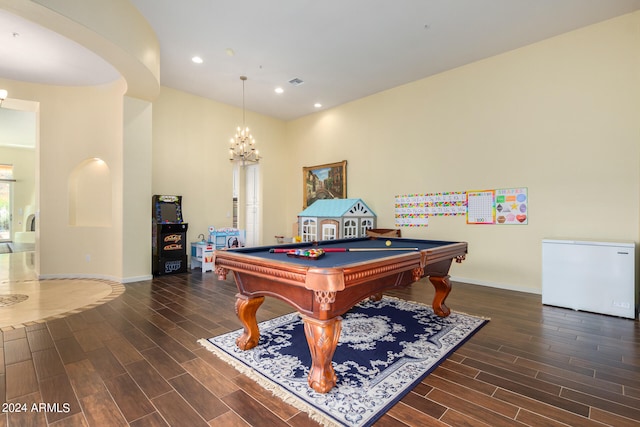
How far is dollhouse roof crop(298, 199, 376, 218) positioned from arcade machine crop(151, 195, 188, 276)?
2.60m

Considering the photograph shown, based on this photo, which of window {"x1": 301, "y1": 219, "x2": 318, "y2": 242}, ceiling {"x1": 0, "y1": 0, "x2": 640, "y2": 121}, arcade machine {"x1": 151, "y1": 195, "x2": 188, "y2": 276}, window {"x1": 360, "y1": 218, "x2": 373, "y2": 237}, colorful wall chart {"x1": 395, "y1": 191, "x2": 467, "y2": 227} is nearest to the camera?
ceiling {"x1": 0, "y1": 0, "x2": 640, "y2": 121}

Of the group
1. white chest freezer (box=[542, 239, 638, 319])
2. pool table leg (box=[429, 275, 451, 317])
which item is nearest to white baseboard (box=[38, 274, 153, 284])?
pool table leg (box=[429, 275, 451, 317])

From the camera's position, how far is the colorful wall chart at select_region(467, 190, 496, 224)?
4.87 meters

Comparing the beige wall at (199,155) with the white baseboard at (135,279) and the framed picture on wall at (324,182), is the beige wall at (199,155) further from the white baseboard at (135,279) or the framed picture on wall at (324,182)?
the white baseboard at (135,279)

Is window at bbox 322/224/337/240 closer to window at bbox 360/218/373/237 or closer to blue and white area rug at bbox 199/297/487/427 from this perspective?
window at bbox 360/218/373/237

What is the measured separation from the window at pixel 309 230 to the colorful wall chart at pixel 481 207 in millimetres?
2917

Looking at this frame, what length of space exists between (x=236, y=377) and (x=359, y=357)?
98cm

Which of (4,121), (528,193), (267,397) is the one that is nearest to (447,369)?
(267,397)

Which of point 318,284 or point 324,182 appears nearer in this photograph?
point 318,284

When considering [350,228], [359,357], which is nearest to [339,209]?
[350,228]

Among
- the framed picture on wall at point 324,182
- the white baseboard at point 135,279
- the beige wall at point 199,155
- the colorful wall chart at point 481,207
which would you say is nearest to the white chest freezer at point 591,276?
the colorful wall chart at point 481,207

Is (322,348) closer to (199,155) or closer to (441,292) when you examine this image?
(441,292)

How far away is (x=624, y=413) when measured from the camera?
176 centimetres

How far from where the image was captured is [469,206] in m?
5.09
